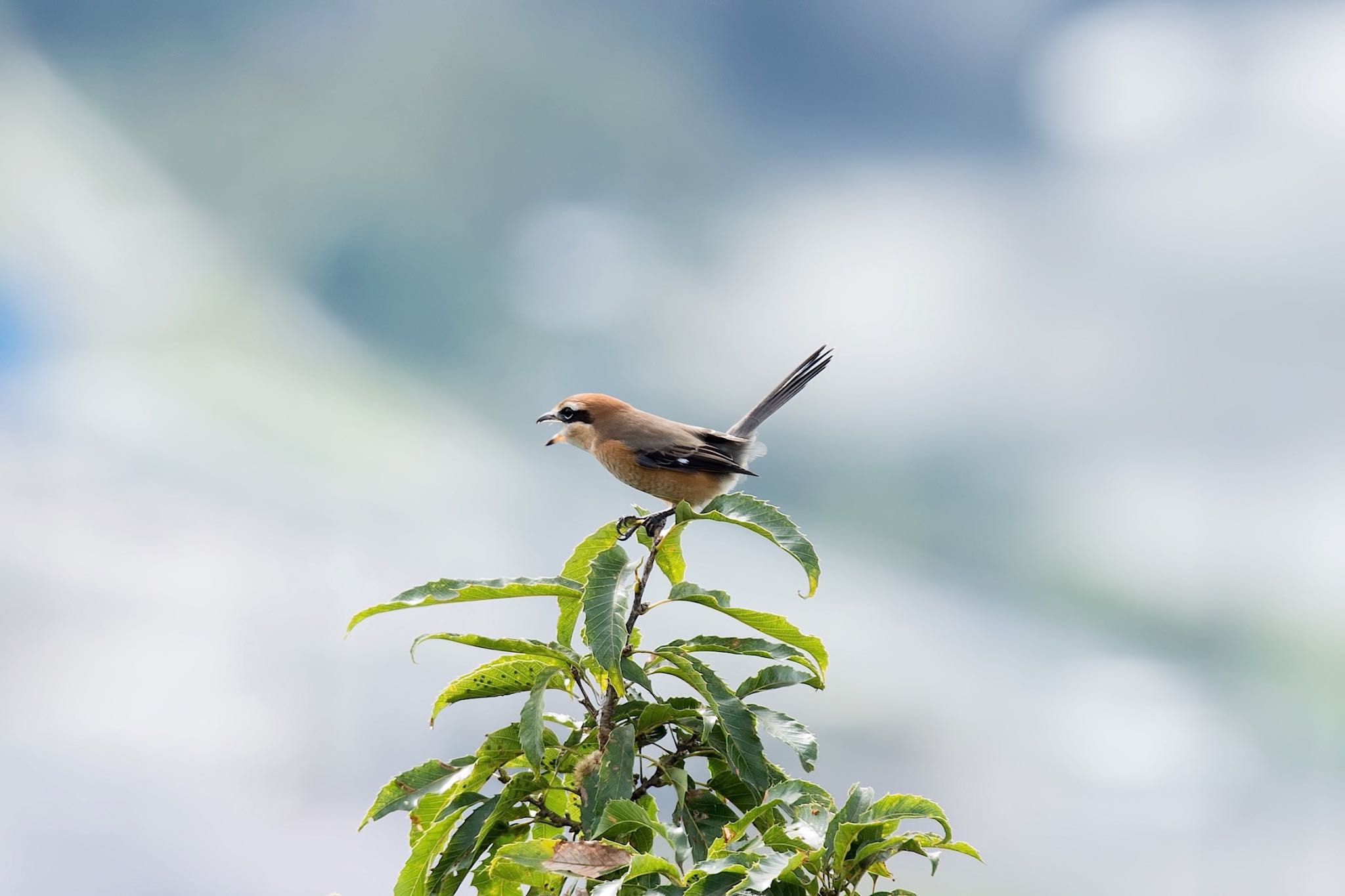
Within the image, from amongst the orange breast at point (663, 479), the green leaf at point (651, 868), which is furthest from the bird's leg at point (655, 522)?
the green leaf at point (651, 868)

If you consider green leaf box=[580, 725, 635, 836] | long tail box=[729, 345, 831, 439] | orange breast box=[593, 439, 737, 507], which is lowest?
green leaf box=[580, 725, 635, 836]

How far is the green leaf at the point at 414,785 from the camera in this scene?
11.4 ft

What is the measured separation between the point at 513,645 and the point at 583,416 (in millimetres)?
1547

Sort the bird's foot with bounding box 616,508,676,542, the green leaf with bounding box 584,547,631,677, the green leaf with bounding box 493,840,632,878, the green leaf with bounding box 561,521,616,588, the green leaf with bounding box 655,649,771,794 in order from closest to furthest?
the green leaf with bounding box 493,840,632,878, the green leaf with bounding box 584,547,631,677, the green leaf with bounding box 655,649,771,794, the green leaf with bounding box 561,521,616,588, the bird's foot with bounding box 616,508,676,542

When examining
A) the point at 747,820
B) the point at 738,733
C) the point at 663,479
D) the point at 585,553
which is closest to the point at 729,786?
the point at 738,733

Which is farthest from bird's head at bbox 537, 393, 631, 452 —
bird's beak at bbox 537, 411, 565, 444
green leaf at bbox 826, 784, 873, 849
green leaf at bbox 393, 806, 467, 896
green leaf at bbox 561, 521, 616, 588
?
green leaf at bbox 826, 784, 873, 849

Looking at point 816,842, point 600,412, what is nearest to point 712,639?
point 816,842

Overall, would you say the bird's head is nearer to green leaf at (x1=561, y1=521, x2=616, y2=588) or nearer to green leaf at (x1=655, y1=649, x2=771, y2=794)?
green leaf at (x1=561, y1=521, x2=616, y2=588)

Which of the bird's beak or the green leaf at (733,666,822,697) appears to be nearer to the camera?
the green leaf at (733,666,822,697)

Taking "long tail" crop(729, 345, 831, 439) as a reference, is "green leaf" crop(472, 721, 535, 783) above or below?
below

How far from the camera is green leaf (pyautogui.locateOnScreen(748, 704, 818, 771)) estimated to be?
3240 millimetres

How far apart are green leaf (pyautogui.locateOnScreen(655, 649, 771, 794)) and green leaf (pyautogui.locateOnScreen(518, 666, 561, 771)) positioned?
447 mm

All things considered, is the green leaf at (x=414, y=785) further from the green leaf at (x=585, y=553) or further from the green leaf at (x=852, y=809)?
the green leaf at (x=852, y=809)

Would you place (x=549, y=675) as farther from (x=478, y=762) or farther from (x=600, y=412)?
(x=600, y=412)
